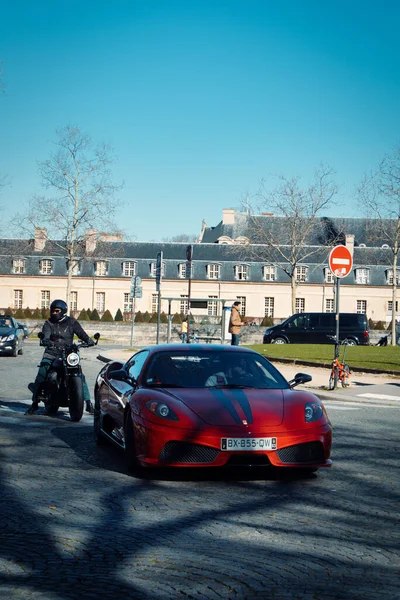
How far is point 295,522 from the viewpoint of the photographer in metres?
5.72

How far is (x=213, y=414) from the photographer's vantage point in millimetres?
7219

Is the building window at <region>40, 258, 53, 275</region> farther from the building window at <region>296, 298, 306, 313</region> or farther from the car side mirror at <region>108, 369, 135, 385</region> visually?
the car side mirror at <region>108, 369, 135, 385</region>

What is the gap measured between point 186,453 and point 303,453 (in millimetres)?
1093

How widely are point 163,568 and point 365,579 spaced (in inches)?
43.9

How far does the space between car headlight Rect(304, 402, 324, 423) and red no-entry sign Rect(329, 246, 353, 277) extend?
929 cm

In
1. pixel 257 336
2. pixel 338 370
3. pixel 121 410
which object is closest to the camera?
pixel 121 410

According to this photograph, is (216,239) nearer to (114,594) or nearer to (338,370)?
(338,370)

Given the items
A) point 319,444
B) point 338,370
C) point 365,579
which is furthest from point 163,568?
point 338,370

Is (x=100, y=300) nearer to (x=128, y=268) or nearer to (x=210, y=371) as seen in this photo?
(x=128, y=268)

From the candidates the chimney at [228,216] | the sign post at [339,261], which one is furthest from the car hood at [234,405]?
the chimney at [228,216]

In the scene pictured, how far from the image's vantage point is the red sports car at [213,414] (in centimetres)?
703

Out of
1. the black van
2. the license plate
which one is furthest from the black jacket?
the black van

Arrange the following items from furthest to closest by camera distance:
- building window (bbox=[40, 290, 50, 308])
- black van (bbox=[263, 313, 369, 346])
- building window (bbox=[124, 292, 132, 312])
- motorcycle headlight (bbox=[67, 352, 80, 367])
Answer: building window (bbox=[40, 290, 50, 308])
building window (bbox=[124, 292, 132, 312])
black van (bbox=[263, 313, 369, 346])
motorcycle headlight (bbox=[67, 352, 80, 367])

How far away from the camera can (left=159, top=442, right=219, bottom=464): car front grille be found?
6996 mm
